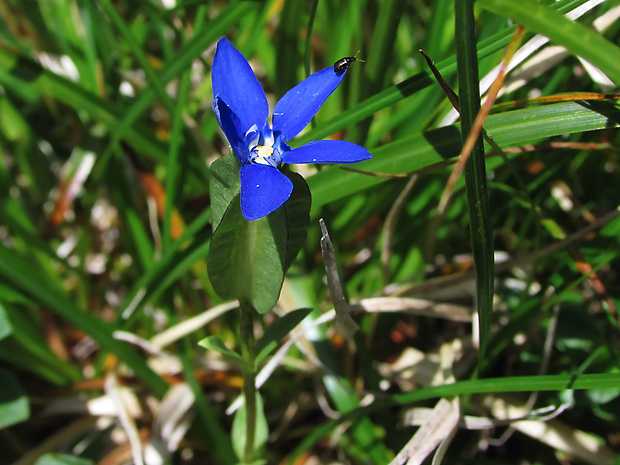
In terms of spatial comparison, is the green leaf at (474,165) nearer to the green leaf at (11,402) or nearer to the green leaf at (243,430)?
the green leaf at (243,430)

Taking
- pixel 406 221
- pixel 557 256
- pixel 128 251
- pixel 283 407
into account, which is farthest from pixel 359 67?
pixel 283 407

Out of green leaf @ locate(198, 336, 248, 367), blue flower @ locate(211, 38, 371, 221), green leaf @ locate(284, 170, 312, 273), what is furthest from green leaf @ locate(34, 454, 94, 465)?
blue flower @ locate(211, 38, 371, 221)

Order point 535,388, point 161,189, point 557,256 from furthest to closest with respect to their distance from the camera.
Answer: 1. point 161,189
2. point 557,256
3. point 535,388

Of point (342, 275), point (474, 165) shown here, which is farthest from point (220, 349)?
point (342, 275)

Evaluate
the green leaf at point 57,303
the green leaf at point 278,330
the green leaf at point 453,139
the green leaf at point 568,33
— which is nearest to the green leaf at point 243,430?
the green leaf at point 278,330

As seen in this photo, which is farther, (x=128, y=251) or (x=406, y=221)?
(x=128, y=251)

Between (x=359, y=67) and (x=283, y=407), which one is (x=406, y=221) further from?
(x=283, y=407)

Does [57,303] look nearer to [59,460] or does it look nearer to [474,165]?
[59,460]

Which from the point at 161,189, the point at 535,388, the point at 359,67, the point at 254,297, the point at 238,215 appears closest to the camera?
the point at 238,215
